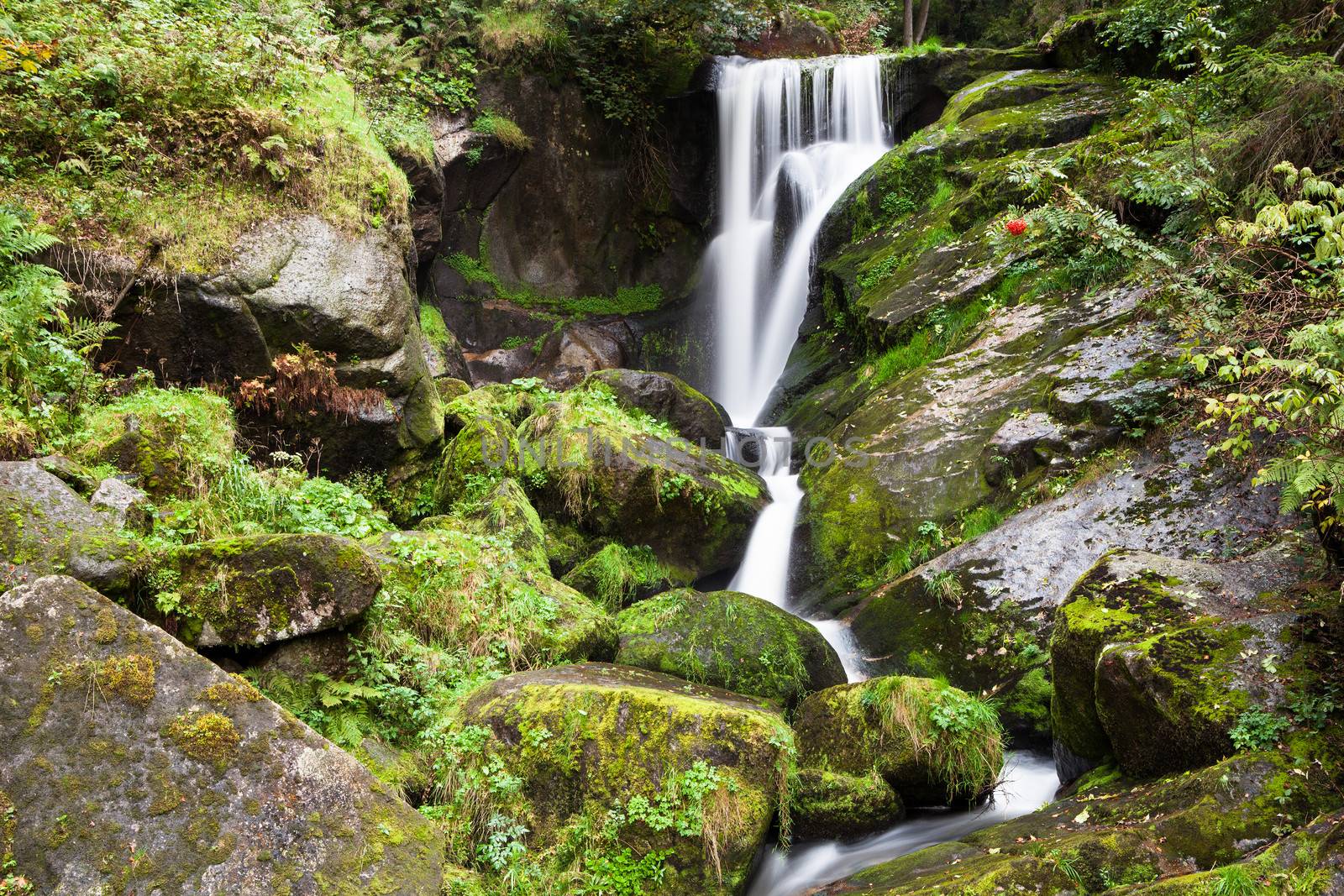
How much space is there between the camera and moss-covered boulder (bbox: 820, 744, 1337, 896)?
3496 millimetres

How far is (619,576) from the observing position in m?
8.25

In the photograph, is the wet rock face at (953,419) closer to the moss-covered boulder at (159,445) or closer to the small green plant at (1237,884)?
the small green plant at (1237,884)

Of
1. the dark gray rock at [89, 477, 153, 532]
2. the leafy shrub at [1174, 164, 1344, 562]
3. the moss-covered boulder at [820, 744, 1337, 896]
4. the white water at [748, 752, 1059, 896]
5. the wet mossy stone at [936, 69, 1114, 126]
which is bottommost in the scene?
the white water at [748, 752, 1059, 896]

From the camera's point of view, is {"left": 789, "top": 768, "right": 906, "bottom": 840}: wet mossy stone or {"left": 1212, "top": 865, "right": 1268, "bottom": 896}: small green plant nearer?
{"left": 1212, "top": 865, "right": 1268, "bottom": 896}: small green plant

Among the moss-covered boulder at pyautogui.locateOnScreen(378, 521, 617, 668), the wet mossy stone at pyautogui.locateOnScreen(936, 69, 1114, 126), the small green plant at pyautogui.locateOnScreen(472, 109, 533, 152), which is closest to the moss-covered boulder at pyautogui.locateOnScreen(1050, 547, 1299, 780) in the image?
the moss-covered boulder at pyautogui.locateOnScreen(378, 521, 617, 668)

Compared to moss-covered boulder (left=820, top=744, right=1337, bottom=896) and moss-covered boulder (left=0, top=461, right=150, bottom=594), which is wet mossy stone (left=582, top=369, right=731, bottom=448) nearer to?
moss-covered boulder (left=0, top=461, right=150, bottom=594)

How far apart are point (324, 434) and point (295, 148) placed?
2984mm

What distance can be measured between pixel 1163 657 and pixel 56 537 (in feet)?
18.5

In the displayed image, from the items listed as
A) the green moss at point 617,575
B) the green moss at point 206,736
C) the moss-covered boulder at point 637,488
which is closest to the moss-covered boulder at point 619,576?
the green moss at point 617,575

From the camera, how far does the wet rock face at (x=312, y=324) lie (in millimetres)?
7438

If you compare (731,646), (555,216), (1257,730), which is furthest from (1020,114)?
(1257,730)

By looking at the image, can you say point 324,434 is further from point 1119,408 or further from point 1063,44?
point 1063,44

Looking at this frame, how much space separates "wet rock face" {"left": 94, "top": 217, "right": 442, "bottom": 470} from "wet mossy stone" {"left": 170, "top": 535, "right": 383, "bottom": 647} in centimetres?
378

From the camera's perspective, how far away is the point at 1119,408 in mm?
7344
